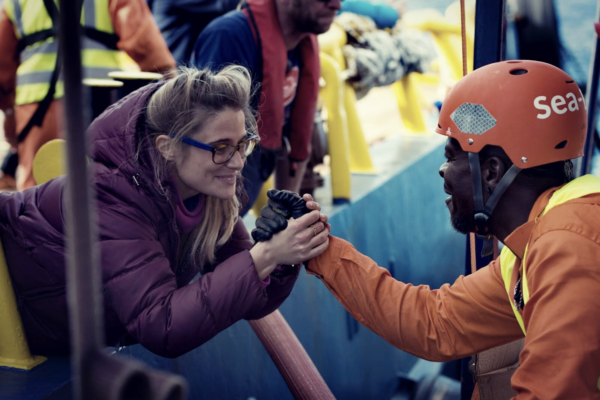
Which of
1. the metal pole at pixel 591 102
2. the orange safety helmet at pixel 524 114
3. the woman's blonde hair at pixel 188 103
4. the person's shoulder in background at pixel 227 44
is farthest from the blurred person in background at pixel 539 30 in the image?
the woman's blonde hair at pixel 188 103

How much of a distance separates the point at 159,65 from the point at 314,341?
69.7 inches

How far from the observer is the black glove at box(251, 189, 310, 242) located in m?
1.89

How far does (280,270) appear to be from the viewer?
6.57 ft

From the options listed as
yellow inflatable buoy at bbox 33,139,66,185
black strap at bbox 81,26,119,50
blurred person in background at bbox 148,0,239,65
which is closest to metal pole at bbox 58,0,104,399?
yellow inflatable buoy at bbox 33,139,66,185

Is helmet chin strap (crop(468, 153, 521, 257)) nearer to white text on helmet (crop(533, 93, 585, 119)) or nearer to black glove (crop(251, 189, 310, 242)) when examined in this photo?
white text on helmet (crop(533, 93, 585, 119))

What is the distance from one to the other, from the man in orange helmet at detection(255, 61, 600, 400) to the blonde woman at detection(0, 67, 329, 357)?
0.28 metres

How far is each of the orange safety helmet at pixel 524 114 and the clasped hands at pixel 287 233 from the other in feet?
1.58

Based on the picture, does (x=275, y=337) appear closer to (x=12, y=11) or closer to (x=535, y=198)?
(x=535, y=198)

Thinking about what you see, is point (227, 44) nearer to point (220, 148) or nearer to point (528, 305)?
point (220, 148)

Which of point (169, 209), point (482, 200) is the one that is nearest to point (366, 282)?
point (482, 200)

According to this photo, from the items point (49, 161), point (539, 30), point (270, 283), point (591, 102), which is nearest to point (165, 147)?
point (270, 283)

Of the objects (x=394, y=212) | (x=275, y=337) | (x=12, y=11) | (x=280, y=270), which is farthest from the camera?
(x=394, y=212)

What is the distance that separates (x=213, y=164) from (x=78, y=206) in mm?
1285

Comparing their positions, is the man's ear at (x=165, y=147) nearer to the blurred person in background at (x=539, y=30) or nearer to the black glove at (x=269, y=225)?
the black glove at (x=269, y=225)
